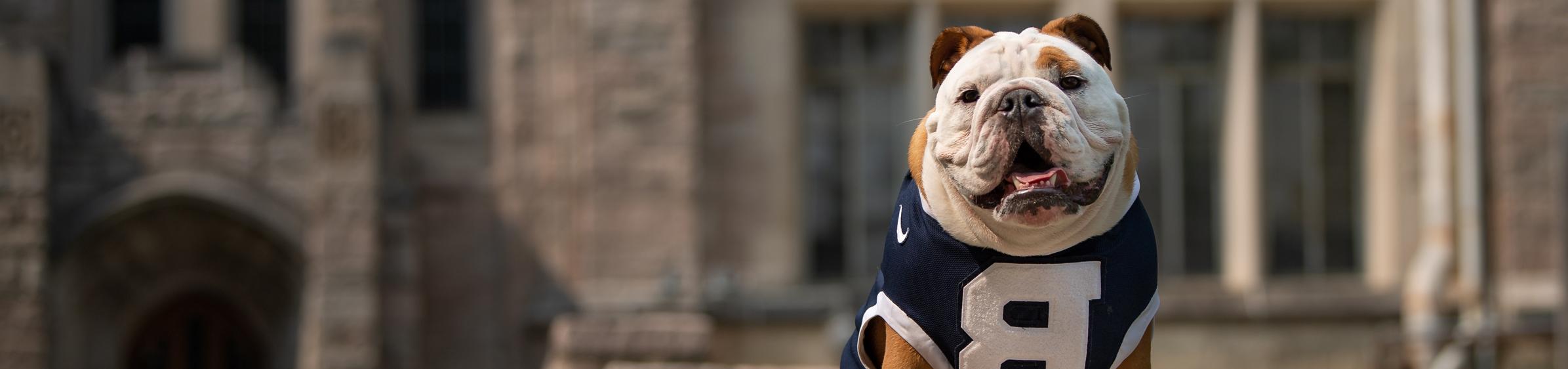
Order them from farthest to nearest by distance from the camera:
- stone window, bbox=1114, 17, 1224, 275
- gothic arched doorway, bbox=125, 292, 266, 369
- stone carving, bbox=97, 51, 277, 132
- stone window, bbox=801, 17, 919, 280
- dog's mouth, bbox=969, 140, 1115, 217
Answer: stone window, bbox=1114, 17, 1224, 275
stone window, bbox=801, 17, 919, 280
gothic arched doorway, bbox=125, 292, 266, 369
stone carving, bbox=97, 51, 277, 132
dog's mouth, bbox=969, 140, 1115, 217

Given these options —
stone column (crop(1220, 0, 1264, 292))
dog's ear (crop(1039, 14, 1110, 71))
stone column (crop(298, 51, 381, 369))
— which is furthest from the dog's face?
stone column (crop(1220, 0, 1264, 292))

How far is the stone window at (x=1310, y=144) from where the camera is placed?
43.5 ft

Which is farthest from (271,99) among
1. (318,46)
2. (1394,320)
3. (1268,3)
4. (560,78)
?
(1394,320)

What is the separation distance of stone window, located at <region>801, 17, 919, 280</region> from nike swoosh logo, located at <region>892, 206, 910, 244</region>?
30.5ft

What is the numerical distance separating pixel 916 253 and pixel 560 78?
9464mm

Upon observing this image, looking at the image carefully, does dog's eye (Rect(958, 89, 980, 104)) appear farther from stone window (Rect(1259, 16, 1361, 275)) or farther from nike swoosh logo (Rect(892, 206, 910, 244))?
stone window (Rect(1259, 16, 1361, 275))

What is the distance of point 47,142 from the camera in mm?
11266

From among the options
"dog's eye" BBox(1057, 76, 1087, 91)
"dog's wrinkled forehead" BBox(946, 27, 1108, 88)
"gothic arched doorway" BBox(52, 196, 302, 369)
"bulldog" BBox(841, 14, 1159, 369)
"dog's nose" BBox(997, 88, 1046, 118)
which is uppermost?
"dog's wrinkled forehead" BBox(946, 27, 1108, 88)

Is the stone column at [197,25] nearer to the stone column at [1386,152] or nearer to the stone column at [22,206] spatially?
the stone column at [22,206]

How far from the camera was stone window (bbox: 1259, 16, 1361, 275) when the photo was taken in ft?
43.5

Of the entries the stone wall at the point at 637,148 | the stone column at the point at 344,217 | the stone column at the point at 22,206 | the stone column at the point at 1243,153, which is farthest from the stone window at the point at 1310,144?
the stone column at the point at 22,206

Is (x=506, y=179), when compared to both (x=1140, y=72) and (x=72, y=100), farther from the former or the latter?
(x=1140, y=72)

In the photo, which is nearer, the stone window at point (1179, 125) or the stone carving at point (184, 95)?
the stone carving at point (184, 95)

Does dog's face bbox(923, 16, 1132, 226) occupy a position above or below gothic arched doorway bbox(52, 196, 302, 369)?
above
